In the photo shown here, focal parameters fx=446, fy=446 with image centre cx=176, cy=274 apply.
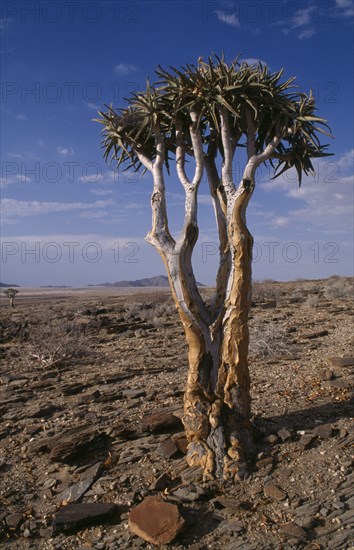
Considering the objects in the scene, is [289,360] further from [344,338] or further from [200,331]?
Result: [200,331]

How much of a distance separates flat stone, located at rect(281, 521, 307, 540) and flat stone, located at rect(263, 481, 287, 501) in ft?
1.25

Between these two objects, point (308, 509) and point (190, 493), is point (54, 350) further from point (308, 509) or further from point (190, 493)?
point (308, 509)

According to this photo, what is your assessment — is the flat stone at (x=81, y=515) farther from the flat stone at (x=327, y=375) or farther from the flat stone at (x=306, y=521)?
the flat stone at (x=327, y=375)

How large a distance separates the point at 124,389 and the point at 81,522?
397 cm

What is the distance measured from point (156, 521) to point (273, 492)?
1.30 metres

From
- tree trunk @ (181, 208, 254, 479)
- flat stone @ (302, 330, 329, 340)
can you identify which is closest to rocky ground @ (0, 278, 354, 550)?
tree trunk @ (181, 208, 254, 479)

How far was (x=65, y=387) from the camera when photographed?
880 cm

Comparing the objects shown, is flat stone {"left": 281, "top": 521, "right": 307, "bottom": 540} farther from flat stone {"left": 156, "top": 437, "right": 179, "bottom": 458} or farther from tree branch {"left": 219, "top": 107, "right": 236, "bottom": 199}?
tree branch {"left": 219, "top": 107, "right": 236, "bottom": 199}

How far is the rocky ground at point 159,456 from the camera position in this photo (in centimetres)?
444

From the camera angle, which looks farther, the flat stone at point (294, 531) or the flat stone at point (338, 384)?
the flat stone at point (338, 384)

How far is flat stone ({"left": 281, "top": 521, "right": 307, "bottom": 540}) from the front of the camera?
4.17 meters

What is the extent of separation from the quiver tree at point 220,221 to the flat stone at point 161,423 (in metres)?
0.92

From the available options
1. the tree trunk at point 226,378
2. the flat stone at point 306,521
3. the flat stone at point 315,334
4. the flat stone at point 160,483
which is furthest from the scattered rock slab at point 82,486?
the flat stone at point 315,334

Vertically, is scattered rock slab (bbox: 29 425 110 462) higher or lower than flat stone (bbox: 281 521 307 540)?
higher
